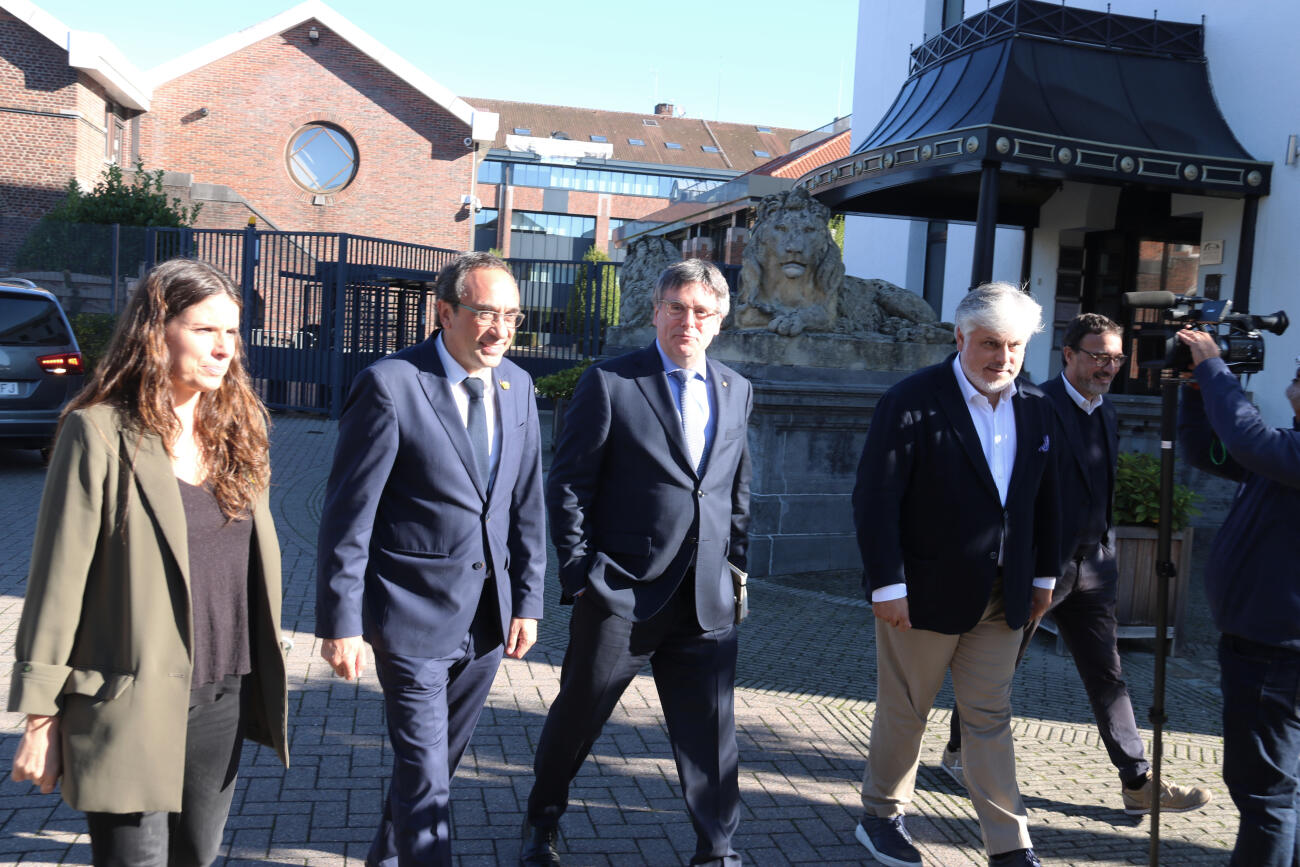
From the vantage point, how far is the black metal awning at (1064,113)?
37.8 feet

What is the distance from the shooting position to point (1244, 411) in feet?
10.8

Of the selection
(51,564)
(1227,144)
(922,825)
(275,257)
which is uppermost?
(1227,144)

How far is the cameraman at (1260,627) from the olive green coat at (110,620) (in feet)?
9.42

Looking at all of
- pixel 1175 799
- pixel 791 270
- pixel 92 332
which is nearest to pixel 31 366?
pixel 92 332

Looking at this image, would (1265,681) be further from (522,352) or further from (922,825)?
(522,352)

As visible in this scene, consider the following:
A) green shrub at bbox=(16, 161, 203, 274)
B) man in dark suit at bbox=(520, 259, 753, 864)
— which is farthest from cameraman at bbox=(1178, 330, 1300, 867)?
green shrub at bbox=(16, 161, 203, 274)

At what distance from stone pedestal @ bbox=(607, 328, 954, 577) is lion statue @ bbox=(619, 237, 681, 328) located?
14.2ft

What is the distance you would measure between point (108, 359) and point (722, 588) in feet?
6.24

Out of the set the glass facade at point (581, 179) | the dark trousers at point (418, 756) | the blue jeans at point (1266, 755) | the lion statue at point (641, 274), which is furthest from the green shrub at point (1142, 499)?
the glass facade at point (581, 179)

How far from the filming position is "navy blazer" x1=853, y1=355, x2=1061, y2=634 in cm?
360

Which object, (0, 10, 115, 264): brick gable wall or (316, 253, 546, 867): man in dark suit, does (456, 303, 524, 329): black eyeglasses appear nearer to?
(316, 253, 546, 867): man in dark suit

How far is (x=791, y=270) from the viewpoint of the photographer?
8.80 meters

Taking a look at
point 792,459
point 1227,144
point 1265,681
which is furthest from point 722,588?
point 1227,144

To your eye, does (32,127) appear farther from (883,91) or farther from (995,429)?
(995,429)
